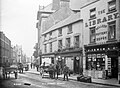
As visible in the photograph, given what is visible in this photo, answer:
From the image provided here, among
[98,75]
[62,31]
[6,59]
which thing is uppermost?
[62,31]

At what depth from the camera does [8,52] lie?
268cm

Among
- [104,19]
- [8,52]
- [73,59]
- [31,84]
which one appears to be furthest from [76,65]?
[8,52]

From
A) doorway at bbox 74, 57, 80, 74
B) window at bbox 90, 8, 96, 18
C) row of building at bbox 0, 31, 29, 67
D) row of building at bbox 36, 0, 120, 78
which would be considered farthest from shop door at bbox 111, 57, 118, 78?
row of building at bbox 0, 31, 29, 67

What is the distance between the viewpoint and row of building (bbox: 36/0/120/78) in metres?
8.28

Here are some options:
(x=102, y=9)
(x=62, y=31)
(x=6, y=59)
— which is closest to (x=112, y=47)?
(x=102, y=9)

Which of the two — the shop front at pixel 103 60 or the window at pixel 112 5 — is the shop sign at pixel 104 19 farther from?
the shop front at pixel 103 60

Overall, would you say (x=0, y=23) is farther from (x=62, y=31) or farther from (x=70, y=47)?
(x=62, y=31)

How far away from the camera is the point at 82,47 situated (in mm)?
11406

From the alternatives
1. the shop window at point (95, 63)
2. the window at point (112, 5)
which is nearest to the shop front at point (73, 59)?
the shop window at point (95, 63)

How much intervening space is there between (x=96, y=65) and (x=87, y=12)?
2.65 metres

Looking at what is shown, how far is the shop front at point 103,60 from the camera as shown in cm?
869

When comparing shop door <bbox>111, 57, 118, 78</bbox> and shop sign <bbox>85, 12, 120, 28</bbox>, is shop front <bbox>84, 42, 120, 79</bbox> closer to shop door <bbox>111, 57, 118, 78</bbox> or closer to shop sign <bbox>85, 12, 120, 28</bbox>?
shop door <bbox>111, 57, 118, 78</bbox>

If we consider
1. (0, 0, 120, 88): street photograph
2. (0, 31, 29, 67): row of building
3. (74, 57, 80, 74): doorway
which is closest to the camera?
(0, 31, 29, 67): row of building

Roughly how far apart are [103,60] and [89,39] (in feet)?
4.65
